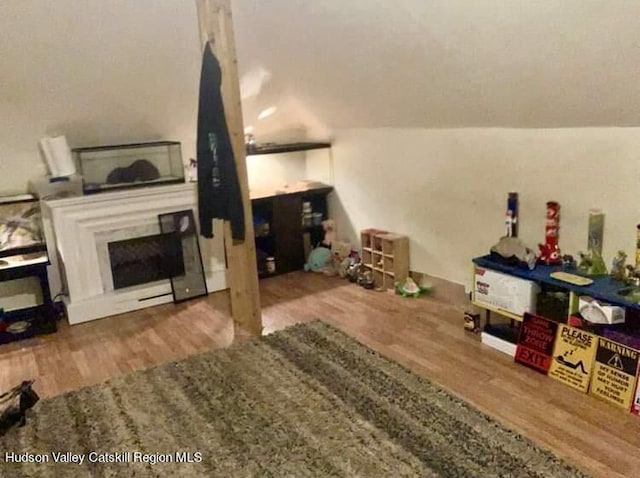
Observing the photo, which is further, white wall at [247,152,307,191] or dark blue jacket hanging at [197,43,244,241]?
white wall at [247,152,307,191]

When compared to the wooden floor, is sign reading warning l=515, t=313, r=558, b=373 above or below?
above

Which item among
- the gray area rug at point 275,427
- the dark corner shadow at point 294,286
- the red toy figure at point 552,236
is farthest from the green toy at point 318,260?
the red toy figure at point 552,236

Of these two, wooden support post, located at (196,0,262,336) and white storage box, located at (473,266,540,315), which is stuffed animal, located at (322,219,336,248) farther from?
white storage box, located at (473,266,540,315)

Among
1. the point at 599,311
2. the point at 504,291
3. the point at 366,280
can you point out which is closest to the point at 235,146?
the point at 366,280

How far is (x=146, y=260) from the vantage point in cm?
428

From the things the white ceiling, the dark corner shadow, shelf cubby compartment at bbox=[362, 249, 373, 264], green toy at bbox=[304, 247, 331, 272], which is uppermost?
the white ceiling

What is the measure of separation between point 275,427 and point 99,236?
227 cm

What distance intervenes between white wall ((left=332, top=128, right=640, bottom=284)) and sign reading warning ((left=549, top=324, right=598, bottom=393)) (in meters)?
0.57

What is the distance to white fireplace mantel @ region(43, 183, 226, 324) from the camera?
12.6ft

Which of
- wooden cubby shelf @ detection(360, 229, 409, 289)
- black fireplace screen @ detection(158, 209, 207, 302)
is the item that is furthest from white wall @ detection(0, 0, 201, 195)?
wooden cubby shelf @ detection(360, 229, 409, 289)

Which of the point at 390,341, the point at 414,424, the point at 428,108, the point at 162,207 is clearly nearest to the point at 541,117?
the point at 428,108

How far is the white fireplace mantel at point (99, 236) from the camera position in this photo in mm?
3828

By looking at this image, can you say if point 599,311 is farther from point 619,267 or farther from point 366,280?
point 366,280

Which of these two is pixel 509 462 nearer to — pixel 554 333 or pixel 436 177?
pixel 554 333
